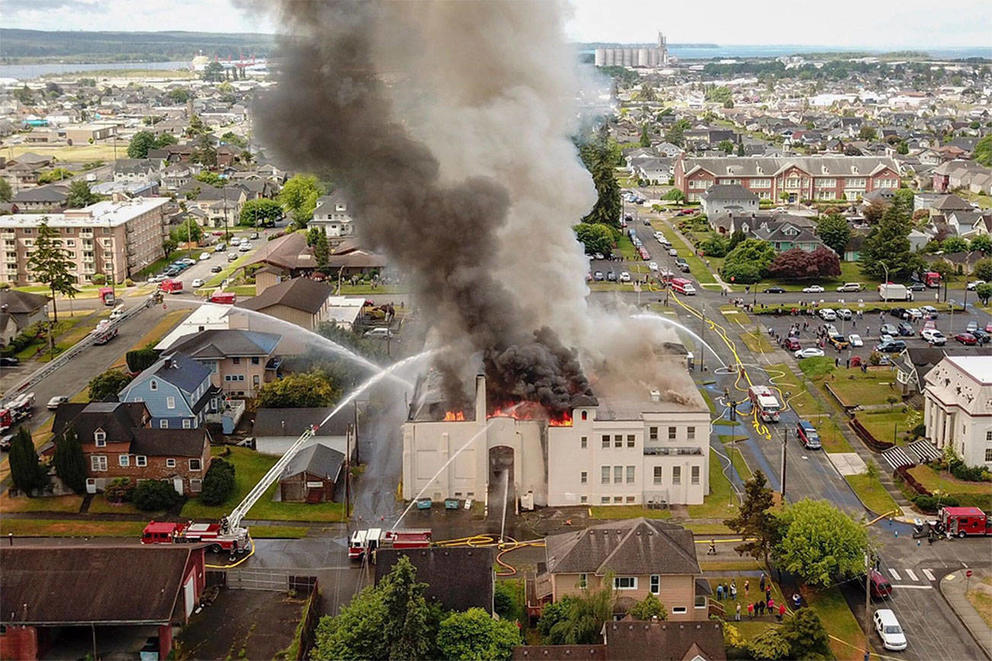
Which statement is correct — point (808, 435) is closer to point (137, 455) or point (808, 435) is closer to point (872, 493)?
point (872, 493)

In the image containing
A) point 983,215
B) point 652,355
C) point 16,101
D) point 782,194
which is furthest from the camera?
point 16,101

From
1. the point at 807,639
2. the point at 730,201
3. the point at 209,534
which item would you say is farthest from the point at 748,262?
the point at 807,639

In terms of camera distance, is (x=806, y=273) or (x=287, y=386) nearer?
(x=287, y=386)

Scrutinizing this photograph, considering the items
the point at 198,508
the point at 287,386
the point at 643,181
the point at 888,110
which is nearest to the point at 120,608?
the point at 198,508

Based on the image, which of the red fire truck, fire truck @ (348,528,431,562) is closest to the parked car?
the red fire truck

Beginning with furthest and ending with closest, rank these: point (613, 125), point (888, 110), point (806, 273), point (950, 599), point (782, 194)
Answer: point (888, 110) < point (613, 125) < point (782, 194) < point (806, 273) < point (950, 599)

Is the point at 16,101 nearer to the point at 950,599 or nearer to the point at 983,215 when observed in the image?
the point at 983,215
